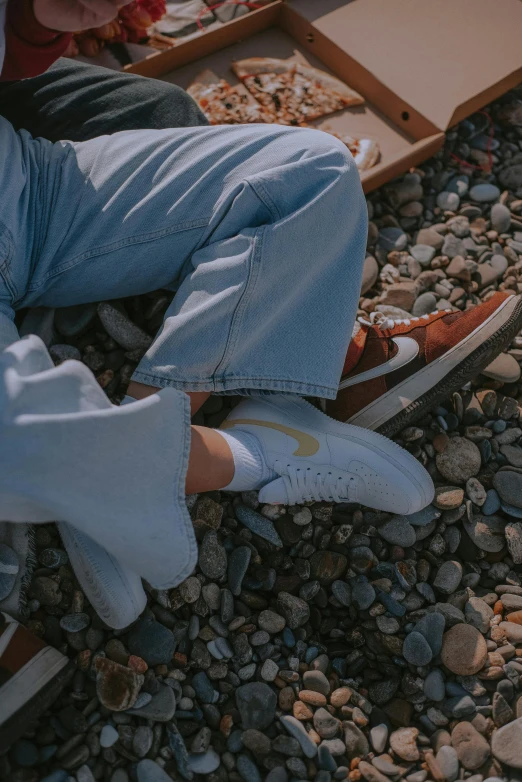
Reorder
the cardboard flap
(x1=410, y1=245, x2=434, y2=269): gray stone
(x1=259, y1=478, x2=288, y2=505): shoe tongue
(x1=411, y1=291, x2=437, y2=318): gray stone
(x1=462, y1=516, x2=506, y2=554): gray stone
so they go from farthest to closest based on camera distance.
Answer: the cardboard flap → (x1=410, y1=245, x2=434, y2=269): gray stone → (x1=411, y1=291, x2=437, y2=318): gray stone → (x1=462, y1=516, x2=506, y2=554): gray stone → (x1=259, y1=478, x2=288, y2=505): shoe tongue

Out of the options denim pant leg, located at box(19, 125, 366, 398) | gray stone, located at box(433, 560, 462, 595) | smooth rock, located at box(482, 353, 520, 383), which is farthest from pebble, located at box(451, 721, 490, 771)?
smooth rock, located at box(482, 353, 520, 383)

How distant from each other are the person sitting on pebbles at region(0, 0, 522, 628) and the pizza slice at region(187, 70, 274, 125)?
690 mm

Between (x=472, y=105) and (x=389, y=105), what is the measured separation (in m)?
0.26

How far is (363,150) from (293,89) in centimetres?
35

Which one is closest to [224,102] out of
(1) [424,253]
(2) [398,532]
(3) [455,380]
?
(1) [424,253]

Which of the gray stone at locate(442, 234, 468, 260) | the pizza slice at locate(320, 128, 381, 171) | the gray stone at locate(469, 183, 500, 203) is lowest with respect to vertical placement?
the gray stone at locate(442, 234, 468, 260)

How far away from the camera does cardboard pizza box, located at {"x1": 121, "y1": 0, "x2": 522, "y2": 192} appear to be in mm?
2129

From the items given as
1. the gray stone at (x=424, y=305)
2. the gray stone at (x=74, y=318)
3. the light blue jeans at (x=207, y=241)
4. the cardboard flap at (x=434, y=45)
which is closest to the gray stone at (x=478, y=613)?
the light blue jeans at (x=207, y=241)

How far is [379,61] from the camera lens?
87.2 inches

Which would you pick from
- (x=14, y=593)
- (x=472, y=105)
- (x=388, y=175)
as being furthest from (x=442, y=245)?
(x=14, y=593)

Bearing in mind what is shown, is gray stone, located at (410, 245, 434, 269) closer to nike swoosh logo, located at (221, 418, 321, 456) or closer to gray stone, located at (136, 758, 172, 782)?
nike swoosh logo, located at (221, 418, 321, 456)

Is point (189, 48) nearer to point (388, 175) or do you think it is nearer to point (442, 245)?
point (388, 175)

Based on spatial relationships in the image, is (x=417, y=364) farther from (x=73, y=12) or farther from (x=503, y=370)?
(x=73, y=12)

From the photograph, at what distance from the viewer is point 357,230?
1.52 meters
